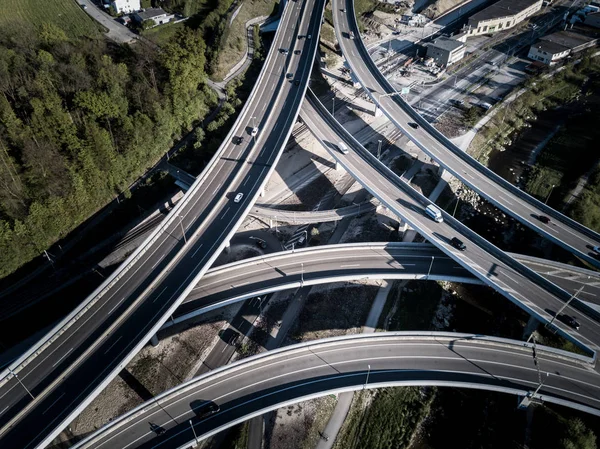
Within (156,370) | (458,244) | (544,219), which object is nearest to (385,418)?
(458,244)

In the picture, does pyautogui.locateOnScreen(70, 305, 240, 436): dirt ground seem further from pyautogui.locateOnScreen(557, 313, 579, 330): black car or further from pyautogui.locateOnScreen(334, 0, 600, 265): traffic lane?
pyautogui.locateOnScreen(334, 0, 600, 265): traffic lane

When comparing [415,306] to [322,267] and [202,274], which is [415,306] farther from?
[202,274]

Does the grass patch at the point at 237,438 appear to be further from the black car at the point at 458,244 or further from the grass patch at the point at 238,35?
the grass patch at the point at 238,35

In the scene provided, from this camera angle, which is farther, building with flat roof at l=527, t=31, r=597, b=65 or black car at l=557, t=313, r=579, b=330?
building with flat roof at l=527, t=31, r=597, b=65

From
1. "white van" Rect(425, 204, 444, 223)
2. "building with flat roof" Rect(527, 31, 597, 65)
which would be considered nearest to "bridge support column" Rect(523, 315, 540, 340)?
"white van" Rect(425, 204, 444, 223)

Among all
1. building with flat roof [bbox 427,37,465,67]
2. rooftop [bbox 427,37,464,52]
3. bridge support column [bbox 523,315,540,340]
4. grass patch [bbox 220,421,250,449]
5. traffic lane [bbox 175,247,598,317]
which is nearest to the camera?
grass patch [bbox 220,421,250,449]

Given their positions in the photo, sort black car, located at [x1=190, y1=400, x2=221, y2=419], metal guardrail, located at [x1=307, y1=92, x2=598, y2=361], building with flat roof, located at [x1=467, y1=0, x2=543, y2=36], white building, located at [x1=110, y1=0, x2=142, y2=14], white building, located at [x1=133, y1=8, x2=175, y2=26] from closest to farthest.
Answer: black car, located at [x1=190, y1=400, x2=221, y2=419]
metal guardrail, located at [x1=307, y1=92, x2=598, y2=361]
white building, located at [x1=133, y1=8, x2=175, y2=26]
white building, located at [x1=110, y1=0, x2=142, y2=14]
building with flat roof, located at [x1=467, y1=0, x2=543, y2=36]

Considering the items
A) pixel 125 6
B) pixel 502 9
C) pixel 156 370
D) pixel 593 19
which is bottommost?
pixel 156 370
